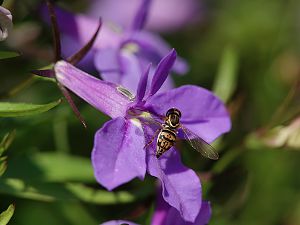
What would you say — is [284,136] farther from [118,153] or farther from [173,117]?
[118,153]

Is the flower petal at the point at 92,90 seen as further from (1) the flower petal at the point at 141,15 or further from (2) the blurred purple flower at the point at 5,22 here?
(1) the flower petal at the point at 141,15

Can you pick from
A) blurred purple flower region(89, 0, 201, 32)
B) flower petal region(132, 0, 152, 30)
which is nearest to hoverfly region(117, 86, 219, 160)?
flower petal region(132, 0, 152, 30)

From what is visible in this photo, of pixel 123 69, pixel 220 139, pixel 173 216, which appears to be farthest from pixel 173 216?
pixel 220 139

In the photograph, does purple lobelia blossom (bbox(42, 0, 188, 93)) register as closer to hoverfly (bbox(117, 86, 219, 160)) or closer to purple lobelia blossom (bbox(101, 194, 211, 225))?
hoverfly (bbox(117, 86, 219, 160))

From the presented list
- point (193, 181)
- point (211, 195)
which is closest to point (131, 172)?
point (193, 181)

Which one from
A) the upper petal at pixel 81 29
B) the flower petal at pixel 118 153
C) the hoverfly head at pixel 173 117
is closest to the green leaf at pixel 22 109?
the flower petal at pixel 118 153

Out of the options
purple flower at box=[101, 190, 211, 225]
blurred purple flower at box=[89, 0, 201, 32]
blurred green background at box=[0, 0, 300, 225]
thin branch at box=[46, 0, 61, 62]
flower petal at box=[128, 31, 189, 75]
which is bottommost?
blurred purple flower at box=[89, 0, 201, 32]
